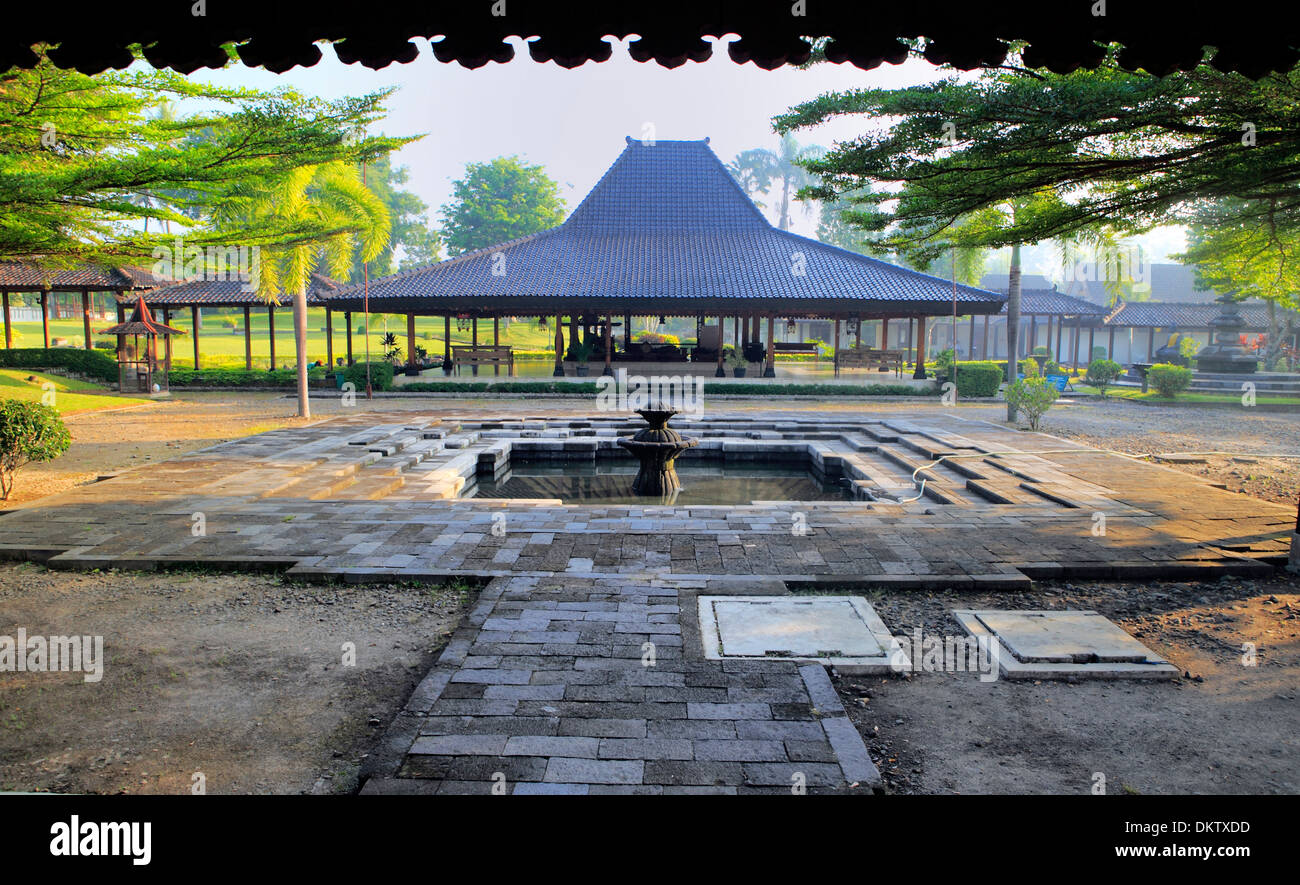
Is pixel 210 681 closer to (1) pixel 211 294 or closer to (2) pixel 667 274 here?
(2) pixel 667 274

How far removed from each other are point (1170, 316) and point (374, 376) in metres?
34.9

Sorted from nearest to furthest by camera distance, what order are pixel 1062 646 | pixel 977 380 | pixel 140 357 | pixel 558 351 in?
pixel 1062 646 → pixel 977 380 → pixel 140 357 → pixel 558 351

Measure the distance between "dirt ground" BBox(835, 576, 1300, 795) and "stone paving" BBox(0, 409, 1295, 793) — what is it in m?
0.34

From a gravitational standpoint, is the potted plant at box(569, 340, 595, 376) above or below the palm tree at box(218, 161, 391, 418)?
below

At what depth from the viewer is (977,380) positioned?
69.9 ft

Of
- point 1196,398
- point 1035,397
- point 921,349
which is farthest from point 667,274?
point 1196,398

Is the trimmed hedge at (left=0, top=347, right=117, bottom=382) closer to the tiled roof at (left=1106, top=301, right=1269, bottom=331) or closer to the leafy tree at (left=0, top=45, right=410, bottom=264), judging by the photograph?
the leafy tree at (left=0, top=45, right=410, bottom=264)

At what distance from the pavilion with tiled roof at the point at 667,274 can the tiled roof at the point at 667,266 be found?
0.04 metres

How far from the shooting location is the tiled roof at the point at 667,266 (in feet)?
74.1

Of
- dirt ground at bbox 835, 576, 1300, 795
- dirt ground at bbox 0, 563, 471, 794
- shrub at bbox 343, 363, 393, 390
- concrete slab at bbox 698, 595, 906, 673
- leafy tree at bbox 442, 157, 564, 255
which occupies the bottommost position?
dirt ground at bbox 835, 576, 1300, 795

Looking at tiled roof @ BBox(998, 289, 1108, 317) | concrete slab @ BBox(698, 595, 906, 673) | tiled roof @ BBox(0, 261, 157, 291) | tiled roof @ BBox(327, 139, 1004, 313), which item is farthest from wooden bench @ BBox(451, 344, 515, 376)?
tiled roof @ BBox(998, 289, 1108, 317)

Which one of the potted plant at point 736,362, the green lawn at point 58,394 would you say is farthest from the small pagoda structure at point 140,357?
the potted plant at point 736,362

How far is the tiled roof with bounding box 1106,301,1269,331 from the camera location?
118 feet

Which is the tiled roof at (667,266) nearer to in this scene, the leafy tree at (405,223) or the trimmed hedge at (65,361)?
the trimmed hedge at (65,361)
